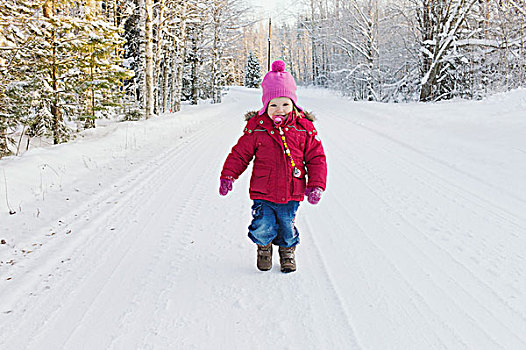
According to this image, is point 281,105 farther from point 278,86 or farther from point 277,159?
point 277,159

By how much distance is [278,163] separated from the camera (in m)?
2.96

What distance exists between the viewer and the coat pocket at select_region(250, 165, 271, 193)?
294 centimetres

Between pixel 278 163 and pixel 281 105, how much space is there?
0.46 metres

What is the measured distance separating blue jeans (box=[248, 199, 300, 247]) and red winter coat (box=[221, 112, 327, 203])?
0.09m

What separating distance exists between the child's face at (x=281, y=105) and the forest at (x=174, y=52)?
Answer: 611 centimetres

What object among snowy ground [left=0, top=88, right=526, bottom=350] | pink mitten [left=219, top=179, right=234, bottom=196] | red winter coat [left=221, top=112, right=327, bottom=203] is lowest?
snowy ground [left=0, top=88, right=526, bottom=350]

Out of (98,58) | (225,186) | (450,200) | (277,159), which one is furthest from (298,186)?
(98,58)

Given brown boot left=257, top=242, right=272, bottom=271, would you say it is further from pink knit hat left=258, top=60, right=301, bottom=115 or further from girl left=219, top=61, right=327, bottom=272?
pink knit hat left=258, top=60, right=301, bottom=115

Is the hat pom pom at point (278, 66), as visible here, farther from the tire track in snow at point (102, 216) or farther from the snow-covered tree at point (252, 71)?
the snow-covered tree at point (252, 71)

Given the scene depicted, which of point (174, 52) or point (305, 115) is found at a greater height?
point (174, 52)

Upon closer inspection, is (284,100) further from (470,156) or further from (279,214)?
(470,156)

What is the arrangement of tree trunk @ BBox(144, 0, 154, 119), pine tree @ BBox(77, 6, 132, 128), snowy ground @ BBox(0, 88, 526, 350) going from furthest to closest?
tree trunk @ BBox(144, 0, 154, 119) → pine tree @ BBox(77, 6, 132, 128) → snowy ground @ BBox(0, 88, 526, 350)

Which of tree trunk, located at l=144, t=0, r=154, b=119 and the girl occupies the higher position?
tree trunk, located at l=144, t=0, r=154, b=119

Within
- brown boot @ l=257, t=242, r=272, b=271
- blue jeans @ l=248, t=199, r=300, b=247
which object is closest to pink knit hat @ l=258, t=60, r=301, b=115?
blue jeans @ l=248, t=199, r=300, b=247
